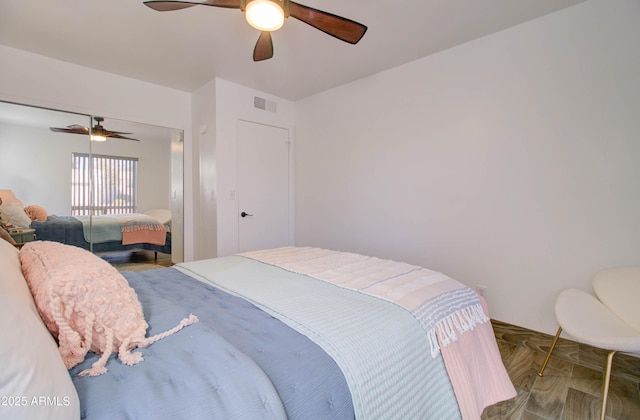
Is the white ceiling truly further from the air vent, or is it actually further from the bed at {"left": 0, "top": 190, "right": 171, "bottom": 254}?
the bed at {"left": 0, "top": 190, "right": 171, "bottom": 254}

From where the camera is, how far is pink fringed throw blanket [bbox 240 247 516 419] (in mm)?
1202

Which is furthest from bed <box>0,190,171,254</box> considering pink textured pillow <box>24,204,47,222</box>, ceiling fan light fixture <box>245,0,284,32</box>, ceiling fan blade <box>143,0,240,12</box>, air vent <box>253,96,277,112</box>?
ceiling fan light fixture <box>245,0,284,32</box>

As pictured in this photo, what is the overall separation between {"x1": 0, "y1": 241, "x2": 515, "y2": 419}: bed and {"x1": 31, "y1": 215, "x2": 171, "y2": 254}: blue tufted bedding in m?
2.04

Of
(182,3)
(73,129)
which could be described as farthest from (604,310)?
(73,129)

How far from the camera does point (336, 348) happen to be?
921mm

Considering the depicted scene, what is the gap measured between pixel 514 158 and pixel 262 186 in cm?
275

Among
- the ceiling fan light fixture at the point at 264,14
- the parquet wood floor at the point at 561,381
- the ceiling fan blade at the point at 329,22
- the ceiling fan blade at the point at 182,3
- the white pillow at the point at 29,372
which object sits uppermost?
the ceiling fan blade at the point at 182,3

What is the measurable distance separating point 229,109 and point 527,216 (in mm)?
3163

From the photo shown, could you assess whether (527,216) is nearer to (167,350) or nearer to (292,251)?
(292,251)

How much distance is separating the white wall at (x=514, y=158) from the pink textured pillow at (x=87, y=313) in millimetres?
2419

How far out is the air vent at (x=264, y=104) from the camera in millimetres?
3699

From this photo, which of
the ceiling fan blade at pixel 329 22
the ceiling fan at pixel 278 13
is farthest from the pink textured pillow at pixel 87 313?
the ceiling fan blade at pixel 329 22

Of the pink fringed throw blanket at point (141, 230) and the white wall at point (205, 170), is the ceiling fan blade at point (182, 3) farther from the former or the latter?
the pink fringed throw blanket at point (141, 230)

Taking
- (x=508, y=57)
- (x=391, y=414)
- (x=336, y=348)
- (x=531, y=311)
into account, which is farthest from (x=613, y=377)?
(x=508, y=57)
